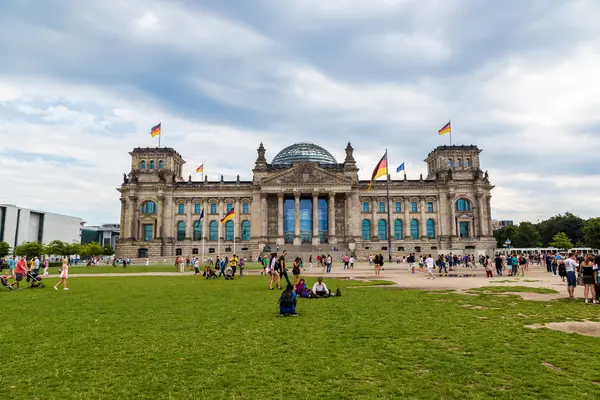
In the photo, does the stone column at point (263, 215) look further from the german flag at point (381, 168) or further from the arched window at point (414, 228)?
the german flag at point (381, 168)

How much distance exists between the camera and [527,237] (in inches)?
4683

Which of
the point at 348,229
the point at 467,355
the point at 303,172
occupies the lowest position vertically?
the point at 467,355

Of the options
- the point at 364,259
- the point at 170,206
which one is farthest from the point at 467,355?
the point at 170,206

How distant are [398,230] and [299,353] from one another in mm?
82378

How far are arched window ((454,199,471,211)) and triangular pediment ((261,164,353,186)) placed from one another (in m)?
24.2

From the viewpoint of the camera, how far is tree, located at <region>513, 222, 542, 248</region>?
389ft

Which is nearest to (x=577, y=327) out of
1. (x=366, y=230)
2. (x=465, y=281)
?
(x=465, y=281)

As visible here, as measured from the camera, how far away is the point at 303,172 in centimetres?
8606

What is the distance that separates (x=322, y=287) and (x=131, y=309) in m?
8.80

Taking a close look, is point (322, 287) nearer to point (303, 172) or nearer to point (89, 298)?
point (89, 298)

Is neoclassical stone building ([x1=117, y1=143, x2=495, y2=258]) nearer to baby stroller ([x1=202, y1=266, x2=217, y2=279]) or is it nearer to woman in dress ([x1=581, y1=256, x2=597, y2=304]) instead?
baby stroller ([x1=202, y1=266, x2=217, y2=279])

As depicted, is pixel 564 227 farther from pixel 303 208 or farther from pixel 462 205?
pixel 303 208

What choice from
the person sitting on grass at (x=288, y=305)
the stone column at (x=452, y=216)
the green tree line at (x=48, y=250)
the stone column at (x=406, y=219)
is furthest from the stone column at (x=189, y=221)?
the person sitting on grass at (x=288, y=305)

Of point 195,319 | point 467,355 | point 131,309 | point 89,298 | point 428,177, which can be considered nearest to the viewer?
point 467,355
